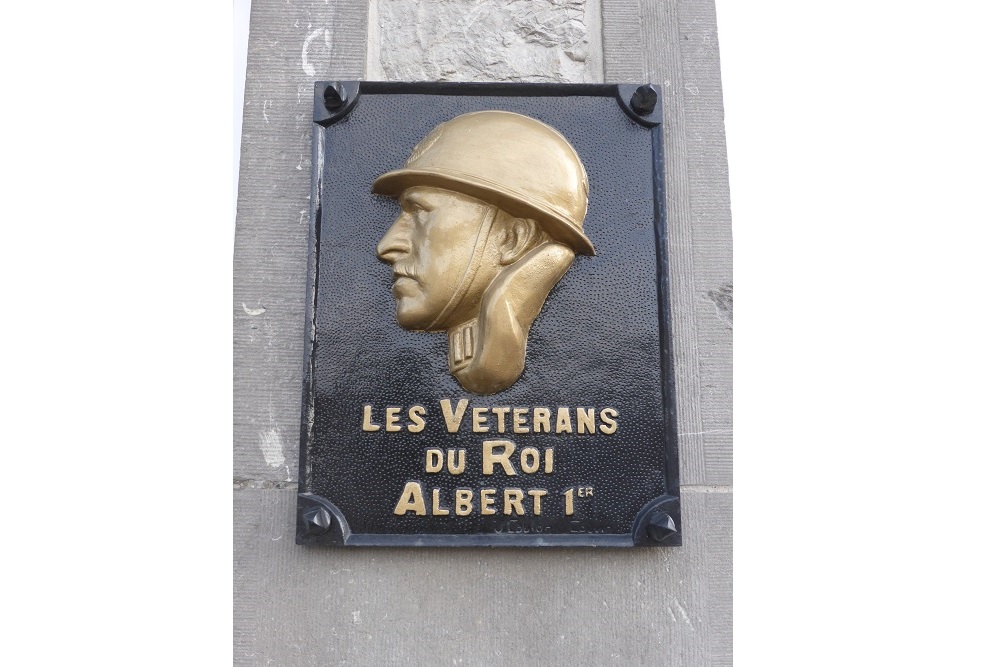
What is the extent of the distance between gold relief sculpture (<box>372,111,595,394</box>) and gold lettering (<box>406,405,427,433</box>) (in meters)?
0.15

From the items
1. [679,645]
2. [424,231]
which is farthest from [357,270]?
[679,645]

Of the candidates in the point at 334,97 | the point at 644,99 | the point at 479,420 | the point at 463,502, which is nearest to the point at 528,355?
the point at 479,420

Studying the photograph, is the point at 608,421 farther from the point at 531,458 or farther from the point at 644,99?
the point at 644,99

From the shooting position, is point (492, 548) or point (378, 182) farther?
point (378, 182)

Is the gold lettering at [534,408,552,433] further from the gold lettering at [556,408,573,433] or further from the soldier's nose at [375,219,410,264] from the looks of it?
the soldier's nose at [375,219,410,264]

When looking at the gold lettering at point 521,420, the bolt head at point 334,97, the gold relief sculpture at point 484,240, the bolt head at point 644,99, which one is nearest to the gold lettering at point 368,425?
the gold relief sculpture at point 484,240

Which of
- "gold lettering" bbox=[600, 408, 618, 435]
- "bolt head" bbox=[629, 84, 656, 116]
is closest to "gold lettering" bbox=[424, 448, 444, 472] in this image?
"gold lettering" bbox=[600, 408, 618, 435]

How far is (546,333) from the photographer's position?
6.95 feet

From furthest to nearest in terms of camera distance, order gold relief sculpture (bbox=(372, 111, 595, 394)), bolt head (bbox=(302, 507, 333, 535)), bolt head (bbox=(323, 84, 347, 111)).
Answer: bolt head (bbox=(323, 84, 347, 111)) → gold relief sculpture (bbox=(372, 111, 595, 394)) → bolt head (bbox=(302, 507, 333, 535))

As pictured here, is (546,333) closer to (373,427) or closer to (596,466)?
(596,466)

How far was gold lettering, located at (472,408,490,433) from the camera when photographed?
207cm

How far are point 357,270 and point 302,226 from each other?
9.9 inches

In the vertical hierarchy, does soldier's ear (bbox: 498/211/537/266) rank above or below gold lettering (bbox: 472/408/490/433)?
above

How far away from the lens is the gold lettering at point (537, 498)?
202 centimetres
